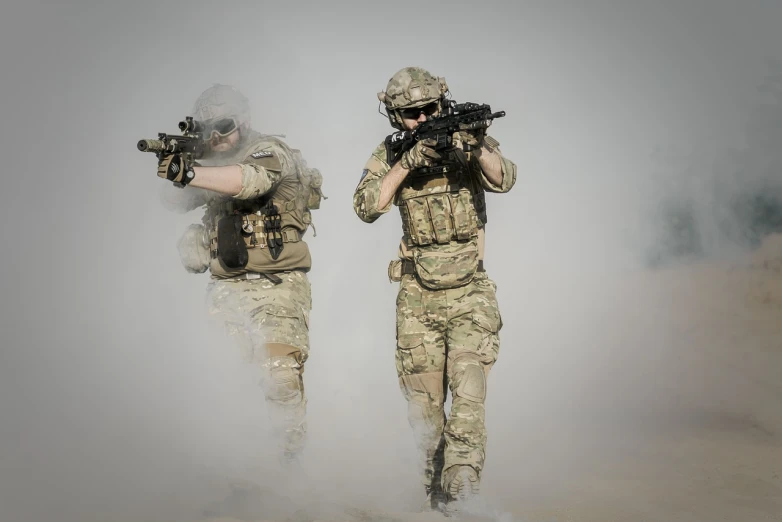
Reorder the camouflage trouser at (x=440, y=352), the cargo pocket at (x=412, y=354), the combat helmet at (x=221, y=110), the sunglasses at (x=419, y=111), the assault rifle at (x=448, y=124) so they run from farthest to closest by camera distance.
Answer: the combat helmet at (x=221, y=110) → the cargo pocket at (x=412, y=354) → the sunglasses at (x=419, y=111) → the camouflage trouser at (x=440, y=352) → the assault rifle at (x=448, y=124)

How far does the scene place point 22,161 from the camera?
8500 mm

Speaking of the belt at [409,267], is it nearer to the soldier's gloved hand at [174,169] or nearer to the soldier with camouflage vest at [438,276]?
the soldier with camouflage vest at [438,276]

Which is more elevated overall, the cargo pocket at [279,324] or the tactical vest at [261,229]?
the tactical vest at [261,229]

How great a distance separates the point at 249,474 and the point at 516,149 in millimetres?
6469

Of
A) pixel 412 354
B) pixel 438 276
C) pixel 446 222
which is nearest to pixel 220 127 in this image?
pixel 446 222

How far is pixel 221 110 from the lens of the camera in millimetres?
6234

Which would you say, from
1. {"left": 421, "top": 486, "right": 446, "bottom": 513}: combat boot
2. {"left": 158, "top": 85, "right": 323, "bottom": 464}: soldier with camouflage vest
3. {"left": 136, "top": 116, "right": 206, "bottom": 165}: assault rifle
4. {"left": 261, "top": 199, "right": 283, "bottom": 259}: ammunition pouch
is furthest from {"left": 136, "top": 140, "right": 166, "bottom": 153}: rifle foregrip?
{"left": 421, "top": 486, "right": 446, "bottom": 513}: combat boot

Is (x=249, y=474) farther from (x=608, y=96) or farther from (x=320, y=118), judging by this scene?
(x=608, y=96)

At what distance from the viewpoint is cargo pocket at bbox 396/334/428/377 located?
5727mm

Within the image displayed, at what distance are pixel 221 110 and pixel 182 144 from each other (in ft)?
2.34

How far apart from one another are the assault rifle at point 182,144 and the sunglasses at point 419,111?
1.22 m

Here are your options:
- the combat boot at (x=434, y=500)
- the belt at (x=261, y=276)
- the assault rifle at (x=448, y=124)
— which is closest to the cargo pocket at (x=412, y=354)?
the combat boot at (x=434, y=500)

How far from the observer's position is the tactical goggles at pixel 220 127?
616cm

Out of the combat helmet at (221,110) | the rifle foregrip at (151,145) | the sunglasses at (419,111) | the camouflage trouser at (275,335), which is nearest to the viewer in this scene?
the rifle foregrip at (151,145)
